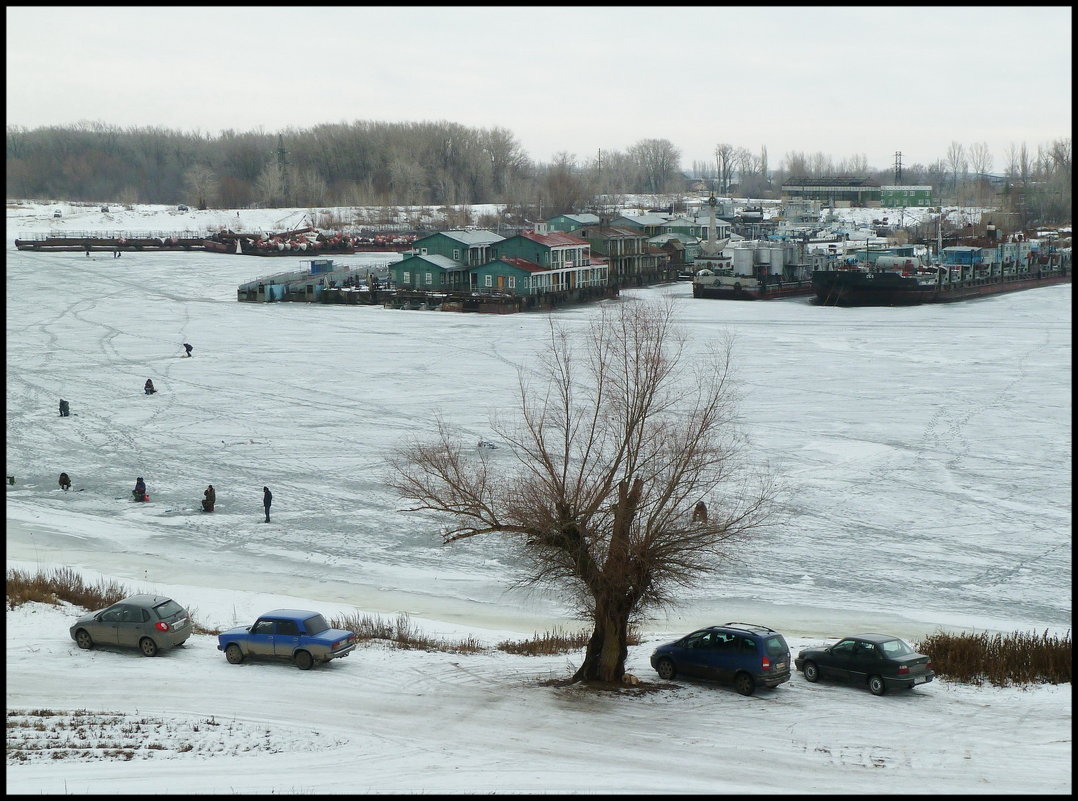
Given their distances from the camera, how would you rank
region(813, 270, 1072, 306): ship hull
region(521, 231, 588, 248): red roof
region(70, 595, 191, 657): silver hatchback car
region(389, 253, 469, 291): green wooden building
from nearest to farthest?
region(70, 595, 191, 657): silver hatchback car, region(389, 253, 469, 291): green wooden building, region(521, 231, 588, 248): red roof, region(813, 270, 1072, 306): ship hull

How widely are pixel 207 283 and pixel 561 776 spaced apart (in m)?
60.3

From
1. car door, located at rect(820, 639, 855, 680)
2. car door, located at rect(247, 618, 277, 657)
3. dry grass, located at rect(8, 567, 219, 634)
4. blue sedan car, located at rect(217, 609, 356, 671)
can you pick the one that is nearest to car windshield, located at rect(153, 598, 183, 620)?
blue sedan car, located at rect(217, 609, 356, 671)

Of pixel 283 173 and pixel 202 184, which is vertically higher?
pixel 283 173

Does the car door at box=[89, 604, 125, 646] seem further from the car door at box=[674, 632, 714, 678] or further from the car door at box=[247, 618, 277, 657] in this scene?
the car door at box=[674, 632, 714, 678]

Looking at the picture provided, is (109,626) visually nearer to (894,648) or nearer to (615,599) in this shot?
(615,599)

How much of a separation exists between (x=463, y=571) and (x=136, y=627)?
19.8ft

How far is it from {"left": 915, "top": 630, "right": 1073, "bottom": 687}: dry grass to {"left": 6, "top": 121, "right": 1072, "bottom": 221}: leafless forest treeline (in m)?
97.3

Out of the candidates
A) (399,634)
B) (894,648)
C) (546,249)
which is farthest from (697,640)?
(546,249)

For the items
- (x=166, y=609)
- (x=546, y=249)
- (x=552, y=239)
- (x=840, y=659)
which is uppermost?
(x=552, y=239)

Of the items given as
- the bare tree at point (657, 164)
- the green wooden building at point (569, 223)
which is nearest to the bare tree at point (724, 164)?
the bare tree at point (657, 164)

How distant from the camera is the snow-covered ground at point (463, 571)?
908 cm

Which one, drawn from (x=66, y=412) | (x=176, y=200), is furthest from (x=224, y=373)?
(x=176, y=200)

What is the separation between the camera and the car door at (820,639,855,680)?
11.5m

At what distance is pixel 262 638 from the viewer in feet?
38.9
